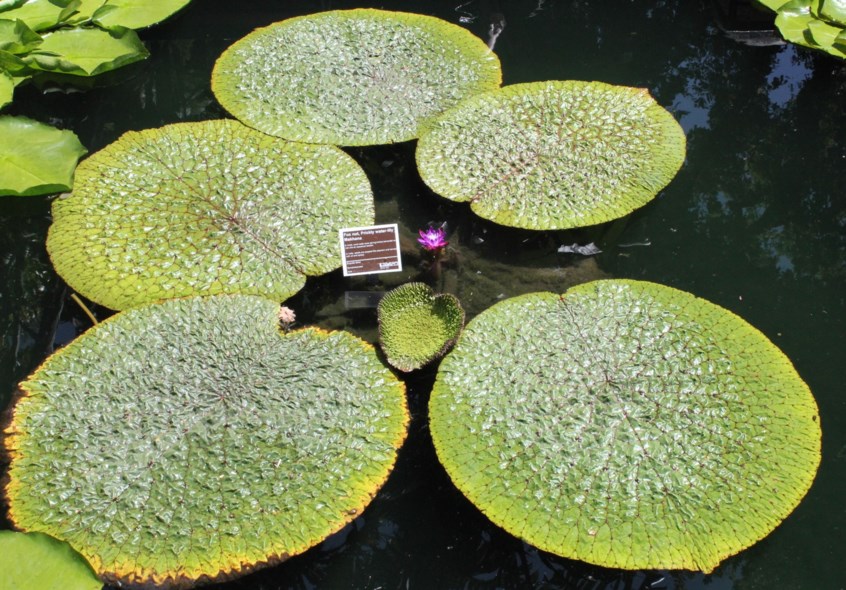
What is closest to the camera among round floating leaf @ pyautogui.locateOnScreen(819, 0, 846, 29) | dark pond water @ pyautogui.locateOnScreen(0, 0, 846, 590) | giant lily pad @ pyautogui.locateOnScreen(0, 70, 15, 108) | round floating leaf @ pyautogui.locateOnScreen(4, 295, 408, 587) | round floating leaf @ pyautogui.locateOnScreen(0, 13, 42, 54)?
round floating leaf @ pyautogui.locateOnScreen(4, 295, 408, 587)

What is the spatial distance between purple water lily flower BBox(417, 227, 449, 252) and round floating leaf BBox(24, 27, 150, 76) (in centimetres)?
194

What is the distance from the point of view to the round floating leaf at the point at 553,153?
318 cm

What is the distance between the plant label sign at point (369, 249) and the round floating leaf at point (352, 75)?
63cm

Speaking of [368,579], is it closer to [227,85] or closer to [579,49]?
[227,85]

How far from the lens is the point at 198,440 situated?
7.73 feet

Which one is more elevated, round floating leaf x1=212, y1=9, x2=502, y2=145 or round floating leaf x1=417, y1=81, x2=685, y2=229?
round floating leaf x1=212, y1=9, x2=502, y2=145

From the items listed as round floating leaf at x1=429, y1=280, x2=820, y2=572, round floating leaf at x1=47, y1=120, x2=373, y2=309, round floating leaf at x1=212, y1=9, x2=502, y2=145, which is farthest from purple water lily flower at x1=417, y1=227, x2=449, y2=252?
round floating leaf at x1=212, y1=9, x2=502, y2=145

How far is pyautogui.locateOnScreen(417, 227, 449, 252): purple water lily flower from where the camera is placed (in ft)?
10.1

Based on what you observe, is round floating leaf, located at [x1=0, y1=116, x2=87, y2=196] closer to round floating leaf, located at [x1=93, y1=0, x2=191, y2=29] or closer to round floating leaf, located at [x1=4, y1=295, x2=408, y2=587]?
round floating leaf, located at [x1=4, y1=295, x2=408, y2=587]

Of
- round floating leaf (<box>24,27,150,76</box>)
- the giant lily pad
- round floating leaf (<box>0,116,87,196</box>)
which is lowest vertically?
round floating leaf (<box>0,116,87,196</box>)

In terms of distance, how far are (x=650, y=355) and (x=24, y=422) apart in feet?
7.28

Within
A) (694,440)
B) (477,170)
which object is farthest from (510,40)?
(694,440)

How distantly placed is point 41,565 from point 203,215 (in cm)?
154

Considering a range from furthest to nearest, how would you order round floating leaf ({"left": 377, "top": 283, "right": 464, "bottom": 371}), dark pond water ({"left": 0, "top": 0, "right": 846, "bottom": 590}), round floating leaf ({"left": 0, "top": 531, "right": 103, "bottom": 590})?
round floating leaf ({"left": 377, "top": 283, "right": 464, "bottom": 371})
dark pond water ({"left": 0, "top": 0, "right": 846, "bottom": 590})
round floating leaf ({"left": 0, "top": 531, "right": 103, "bottom": 590})
